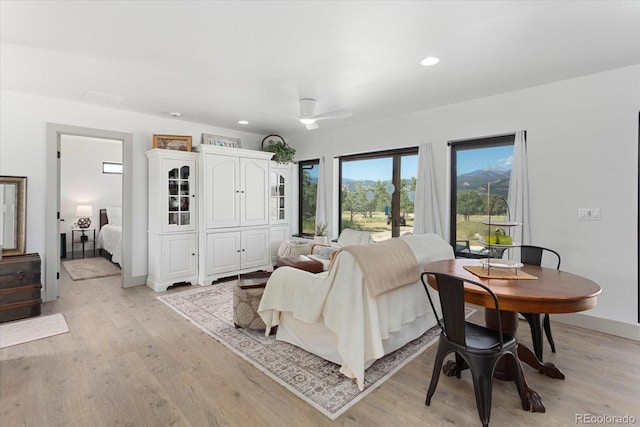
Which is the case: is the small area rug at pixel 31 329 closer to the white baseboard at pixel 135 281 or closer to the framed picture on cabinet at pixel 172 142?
the white baseboard at pixel 135 281

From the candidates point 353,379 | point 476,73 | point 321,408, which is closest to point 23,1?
point 321,408

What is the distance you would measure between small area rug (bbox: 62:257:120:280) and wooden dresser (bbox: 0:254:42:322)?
68.5 inches

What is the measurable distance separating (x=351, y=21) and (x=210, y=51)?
4.01 ft

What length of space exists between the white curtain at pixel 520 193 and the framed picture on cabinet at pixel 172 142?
14.4 ft

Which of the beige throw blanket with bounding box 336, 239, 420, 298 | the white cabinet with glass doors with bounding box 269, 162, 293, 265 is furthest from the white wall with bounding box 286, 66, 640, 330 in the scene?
the white cabinet with glass doors with bounding box 269, 162, 293, 265

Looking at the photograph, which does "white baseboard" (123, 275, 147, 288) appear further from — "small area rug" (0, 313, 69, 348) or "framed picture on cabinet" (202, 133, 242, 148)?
"framed picture on cabinet" (202, 133, 242, 148)

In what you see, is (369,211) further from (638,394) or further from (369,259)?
(638,394)

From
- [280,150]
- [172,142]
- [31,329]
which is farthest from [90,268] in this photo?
[280,150]

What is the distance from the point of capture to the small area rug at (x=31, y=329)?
2.89 metres

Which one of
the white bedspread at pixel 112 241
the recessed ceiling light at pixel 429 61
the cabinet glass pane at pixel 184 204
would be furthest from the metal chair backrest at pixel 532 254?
the white bedspread at pixel 112 241

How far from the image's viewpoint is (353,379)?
2.27 metres

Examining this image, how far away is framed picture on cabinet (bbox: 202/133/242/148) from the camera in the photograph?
16.4 feet

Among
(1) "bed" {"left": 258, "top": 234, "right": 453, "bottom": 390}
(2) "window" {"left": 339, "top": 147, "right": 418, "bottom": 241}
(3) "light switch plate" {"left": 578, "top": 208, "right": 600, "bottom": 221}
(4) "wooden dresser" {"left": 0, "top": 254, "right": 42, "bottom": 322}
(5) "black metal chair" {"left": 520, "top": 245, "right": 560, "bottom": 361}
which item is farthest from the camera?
(2) "window" {"left": 339, "top": 147, "right": 418, "bottom": 241}

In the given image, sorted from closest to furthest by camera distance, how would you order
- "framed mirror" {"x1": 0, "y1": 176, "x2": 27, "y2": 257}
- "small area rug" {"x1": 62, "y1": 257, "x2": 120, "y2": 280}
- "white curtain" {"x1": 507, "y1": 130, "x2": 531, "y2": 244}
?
"white curtain" {"x1": 507, "y1": 130, "x2": 531, "y2": 244}
"framed mirror" {"x1": 0, "y1": 176, "x2": 27, "y2": 257}
"small area rug" {"x1": 62, "y1": 257, "x2": 120, "y2": 280}
